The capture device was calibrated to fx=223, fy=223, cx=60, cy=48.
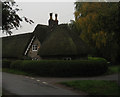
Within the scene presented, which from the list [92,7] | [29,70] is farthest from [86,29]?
[29,70]

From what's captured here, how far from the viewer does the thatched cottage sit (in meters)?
33.8

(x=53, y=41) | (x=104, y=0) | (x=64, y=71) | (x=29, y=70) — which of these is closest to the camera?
(x=64, y=71)

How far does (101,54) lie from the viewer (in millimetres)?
46906

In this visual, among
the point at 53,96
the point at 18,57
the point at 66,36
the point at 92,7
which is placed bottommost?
the point at 53,96

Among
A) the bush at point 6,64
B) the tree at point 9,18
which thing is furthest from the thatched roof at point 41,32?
the tree at point 9,18

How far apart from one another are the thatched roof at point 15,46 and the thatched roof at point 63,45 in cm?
649

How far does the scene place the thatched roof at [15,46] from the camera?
41059 mm

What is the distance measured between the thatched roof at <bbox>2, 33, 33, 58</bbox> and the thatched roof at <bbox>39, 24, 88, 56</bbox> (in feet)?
21.3

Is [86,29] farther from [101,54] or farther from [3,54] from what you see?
[3,54]

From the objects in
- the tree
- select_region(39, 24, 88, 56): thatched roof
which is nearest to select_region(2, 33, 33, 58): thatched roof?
select_region(39, 24, 88, 56): thatched roof

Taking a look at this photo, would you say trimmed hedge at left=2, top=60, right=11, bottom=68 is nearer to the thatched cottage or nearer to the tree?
the thatched cottage

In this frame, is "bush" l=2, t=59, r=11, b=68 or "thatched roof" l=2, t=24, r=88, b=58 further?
"bush" l=2, t=59, r=11, b=68

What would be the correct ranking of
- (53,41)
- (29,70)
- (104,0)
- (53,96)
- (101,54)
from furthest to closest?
(101,54) < (104,0) < (53,41) < (29,70) < (53,96)

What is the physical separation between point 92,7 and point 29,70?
18678mm
